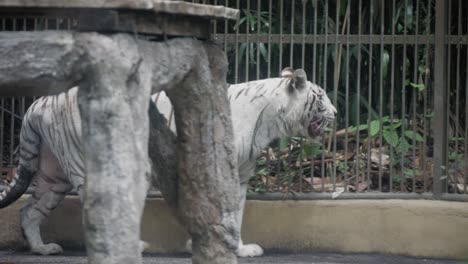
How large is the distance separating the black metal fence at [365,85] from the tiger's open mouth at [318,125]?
8.9 inches

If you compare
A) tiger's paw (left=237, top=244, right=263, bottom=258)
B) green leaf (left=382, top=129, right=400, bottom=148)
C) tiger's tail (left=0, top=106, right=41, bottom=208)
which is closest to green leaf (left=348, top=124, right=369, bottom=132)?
green leaf (left=382, top=129, right=400, bottom=148)

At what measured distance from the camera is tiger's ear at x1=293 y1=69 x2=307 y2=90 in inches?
359

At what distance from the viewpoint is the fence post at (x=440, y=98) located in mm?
9625

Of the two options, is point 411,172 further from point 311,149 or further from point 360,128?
point 311,149

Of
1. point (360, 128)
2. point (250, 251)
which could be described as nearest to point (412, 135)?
point (360, 128)

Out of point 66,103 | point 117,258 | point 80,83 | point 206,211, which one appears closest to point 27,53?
point 80,83

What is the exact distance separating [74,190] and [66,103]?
923 millimetres

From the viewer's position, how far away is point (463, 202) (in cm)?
955

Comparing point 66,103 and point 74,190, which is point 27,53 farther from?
point 74,190

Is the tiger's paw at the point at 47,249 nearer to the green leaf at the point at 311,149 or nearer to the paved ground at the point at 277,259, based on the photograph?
the paved ground at the point at 277,259

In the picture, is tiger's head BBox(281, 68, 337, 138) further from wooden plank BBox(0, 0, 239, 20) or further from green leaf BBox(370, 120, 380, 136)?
wooden plank BBox(0, 0, 239, 20)

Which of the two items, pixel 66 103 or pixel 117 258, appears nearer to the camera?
pixel 117 258

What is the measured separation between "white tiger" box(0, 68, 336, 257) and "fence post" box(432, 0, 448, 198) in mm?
961

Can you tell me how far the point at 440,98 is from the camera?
9.68m
